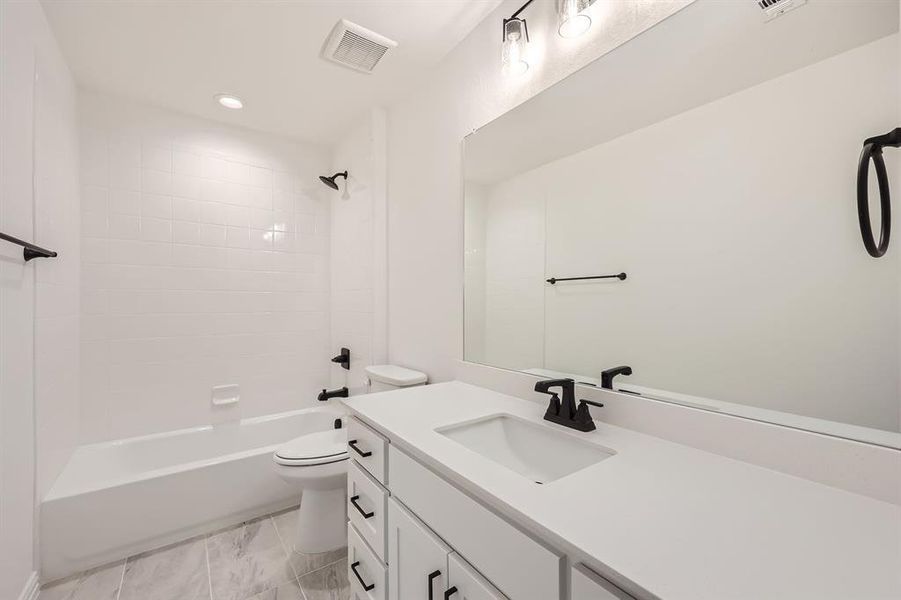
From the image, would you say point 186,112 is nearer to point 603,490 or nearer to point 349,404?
point 349,404

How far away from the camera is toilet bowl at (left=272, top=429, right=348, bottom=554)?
5.69 feet

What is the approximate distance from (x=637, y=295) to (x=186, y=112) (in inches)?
116

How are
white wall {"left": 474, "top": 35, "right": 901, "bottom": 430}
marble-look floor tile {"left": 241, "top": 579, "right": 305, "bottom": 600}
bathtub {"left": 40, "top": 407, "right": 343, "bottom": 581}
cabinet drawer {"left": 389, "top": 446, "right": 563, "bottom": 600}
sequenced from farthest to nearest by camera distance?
bathtub {"left": 40, "top": 407, "right": 343, "bottom": 581} → marble-look floor tile {"left": 241, "top": 579, "right": 305, "bottom": 600} → white wall {"left": 474, "top": 35, "right": 901, "bottom": 430} → cabinet drawer {"left": 389, "top": 446, "right": 563, "bottom": 600}

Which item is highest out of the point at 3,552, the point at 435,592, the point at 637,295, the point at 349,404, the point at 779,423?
the point at 637,295

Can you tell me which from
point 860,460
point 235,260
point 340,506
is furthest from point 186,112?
point 860,460

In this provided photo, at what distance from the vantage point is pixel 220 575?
Answer: 5.35 feet

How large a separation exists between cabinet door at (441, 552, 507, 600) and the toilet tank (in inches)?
41.2

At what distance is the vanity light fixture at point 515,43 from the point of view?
1.33 meters

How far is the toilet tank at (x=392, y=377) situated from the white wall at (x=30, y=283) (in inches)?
52.4

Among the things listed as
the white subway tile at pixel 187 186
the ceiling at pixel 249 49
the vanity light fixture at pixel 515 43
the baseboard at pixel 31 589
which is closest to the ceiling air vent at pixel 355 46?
the ceiling at pixel 249 49

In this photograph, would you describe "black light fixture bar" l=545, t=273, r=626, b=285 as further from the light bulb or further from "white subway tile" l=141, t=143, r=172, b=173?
"white subway tile" l=141, t=143, r=172, b=173

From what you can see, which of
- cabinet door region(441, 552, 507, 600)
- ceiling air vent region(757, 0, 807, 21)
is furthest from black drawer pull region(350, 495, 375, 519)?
ceiling air vent region(757, 0, 807, 21)

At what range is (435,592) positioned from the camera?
0.82 meters

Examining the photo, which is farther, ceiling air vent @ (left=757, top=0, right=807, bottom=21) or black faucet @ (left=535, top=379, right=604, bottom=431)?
black faucet @ (left=535, top=379, right=604, bottom=431)
